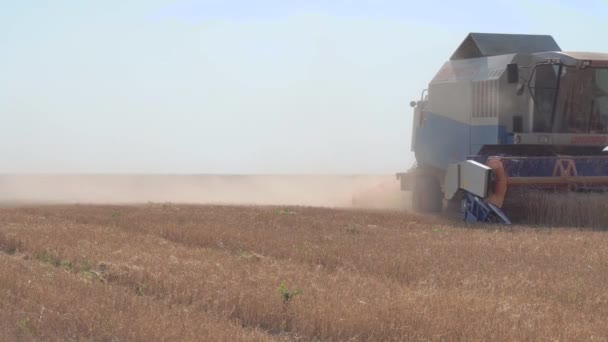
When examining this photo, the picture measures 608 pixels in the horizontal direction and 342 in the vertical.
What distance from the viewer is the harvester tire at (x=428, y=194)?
20.0 m

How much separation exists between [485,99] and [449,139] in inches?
75.0

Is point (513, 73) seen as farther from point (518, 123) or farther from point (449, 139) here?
point (449, 139)

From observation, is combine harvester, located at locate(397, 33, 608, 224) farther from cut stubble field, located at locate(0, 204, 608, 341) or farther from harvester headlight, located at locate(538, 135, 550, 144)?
cut stubble field, located at locate(0, 204, 608, 341)

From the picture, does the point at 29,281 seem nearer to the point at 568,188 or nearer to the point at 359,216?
the point at 359,216

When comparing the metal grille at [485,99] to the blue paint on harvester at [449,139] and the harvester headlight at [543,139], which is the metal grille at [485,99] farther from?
the harvester headlight at [543,139]

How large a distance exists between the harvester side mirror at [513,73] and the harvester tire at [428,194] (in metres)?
4.74

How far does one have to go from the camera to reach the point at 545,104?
16188 mm

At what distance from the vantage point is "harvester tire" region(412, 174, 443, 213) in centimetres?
1998

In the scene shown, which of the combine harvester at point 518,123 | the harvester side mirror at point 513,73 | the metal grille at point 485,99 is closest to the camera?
the combine harvester at point 518,123

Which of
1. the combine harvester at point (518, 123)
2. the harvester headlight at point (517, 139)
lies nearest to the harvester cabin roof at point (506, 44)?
the combine harvester at point (518, 123)

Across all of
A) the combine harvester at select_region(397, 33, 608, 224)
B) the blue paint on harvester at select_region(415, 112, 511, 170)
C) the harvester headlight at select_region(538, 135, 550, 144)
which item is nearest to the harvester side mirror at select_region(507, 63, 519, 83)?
the combine harvester at select_region(397, 33, 608, 224)

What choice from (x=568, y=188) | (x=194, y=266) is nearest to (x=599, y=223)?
(x=568, y=188)

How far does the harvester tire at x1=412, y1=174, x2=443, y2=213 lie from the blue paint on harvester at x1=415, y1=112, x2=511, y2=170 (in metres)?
0.45

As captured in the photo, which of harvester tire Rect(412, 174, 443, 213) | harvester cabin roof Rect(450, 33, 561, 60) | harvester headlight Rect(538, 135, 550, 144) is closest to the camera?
harvester headlight Rect(538, 135, 550, 144)
